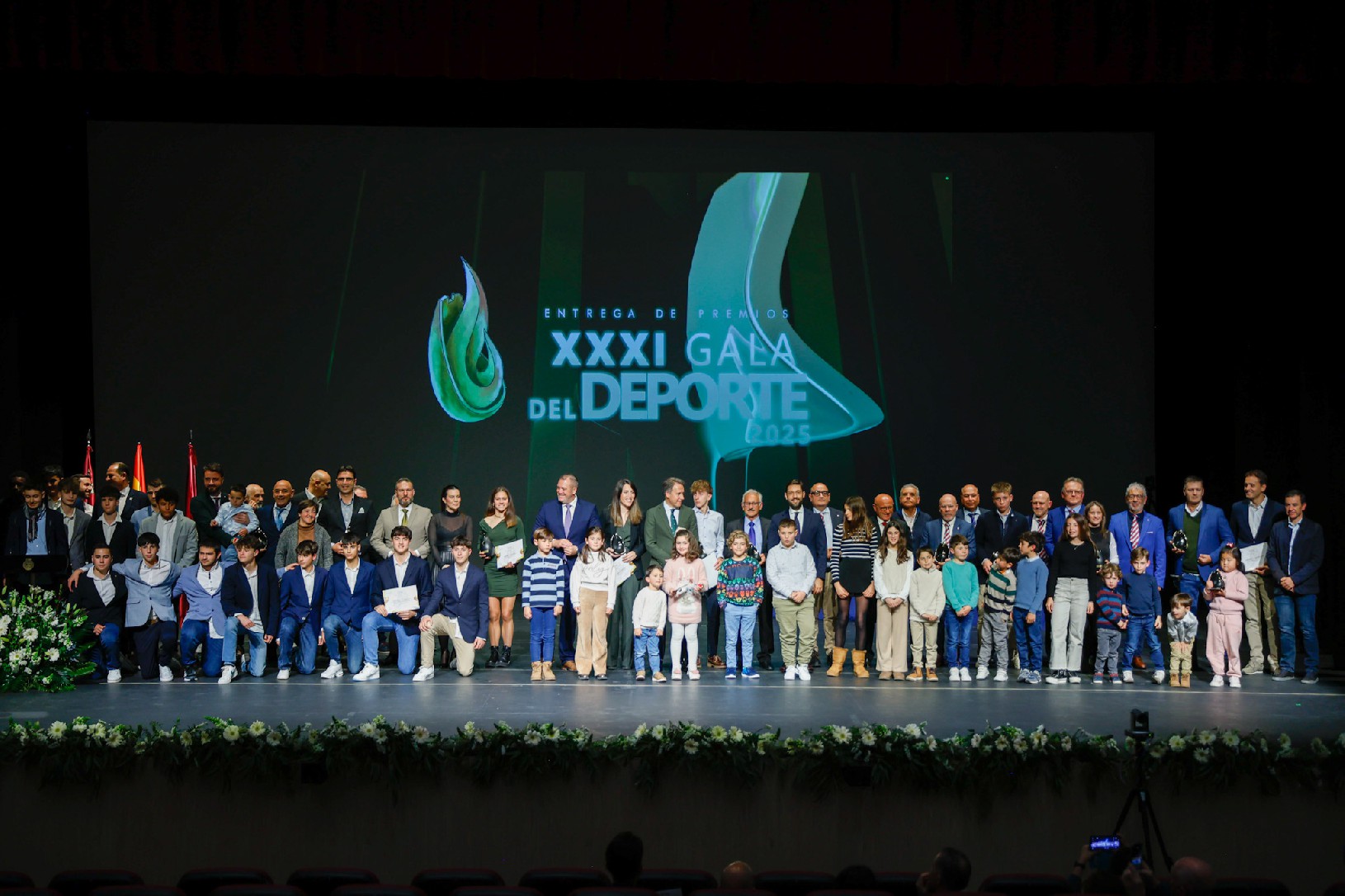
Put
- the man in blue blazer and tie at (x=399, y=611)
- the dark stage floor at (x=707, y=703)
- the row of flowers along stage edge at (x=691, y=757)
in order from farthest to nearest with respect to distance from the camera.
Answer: the man in blue blazer and tie at (x=399, y=611), the dark stage floor at (x=707, y=703), the row of flowers along stage edge at (x=691, y=757)

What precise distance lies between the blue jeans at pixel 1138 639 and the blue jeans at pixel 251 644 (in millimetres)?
5750

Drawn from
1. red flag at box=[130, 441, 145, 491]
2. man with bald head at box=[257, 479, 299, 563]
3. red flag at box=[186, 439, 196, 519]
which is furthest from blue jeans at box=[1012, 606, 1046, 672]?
red flag at box=[130, 441, 145, 491]

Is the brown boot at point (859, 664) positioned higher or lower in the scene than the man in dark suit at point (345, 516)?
lower

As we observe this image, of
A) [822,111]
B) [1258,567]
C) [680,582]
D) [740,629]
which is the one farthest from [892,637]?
[822,111]

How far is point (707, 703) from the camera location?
6.79 m

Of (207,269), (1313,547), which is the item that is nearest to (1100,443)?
(1313,547)

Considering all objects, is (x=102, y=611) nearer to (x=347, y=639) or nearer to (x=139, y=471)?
(x=347, y=639)

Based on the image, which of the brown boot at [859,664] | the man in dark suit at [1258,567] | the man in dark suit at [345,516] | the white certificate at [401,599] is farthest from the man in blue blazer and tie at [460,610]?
the man in dark suit at [1258,567]

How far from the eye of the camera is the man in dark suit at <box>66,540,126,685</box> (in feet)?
25.2

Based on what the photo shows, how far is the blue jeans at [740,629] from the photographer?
7.81 m

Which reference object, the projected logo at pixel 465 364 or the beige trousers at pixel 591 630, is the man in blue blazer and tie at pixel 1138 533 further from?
the projected logo at pixel 465 364

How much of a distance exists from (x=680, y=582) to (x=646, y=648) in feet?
1.63

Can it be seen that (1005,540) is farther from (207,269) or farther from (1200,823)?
(207,269)

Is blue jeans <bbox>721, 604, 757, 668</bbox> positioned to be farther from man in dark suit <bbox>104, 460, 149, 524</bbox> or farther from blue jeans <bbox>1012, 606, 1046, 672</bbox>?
man in dark suit <bbox>104, 460, 149, 524</bbox>
